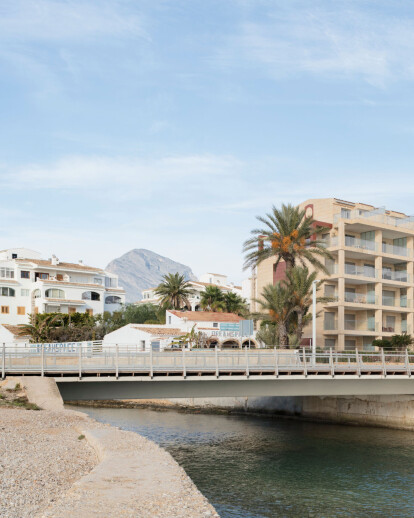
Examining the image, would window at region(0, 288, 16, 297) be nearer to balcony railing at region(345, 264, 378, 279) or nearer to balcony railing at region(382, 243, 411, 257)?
balcony railing at region(345, 264, 378, 279)

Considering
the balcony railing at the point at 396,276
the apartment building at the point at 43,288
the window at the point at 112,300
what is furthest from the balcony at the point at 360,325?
the window at the point at 112,300

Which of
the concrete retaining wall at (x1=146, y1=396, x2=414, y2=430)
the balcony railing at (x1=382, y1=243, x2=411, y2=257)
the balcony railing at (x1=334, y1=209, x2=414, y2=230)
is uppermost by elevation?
the balcony railing at (x1=334, y1=209, x2=414, y2=230)

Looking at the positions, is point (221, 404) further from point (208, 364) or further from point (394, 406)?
point (208, 364)

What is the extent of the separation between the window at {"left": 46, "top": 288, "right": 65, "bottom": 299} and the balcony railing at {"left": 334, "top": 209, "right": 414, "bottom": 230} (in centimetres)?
4716

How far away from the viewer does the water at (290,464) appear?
22.2 m

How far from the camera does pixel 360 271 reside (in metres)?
63.8

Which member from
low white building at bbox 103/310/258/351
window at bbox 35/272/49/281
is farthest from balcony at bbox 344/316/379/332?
window at bbox 35/272/49/281

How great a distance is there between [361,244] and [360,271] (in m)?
3.18

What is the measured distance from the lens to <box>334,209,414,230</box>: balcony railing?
6575 cm

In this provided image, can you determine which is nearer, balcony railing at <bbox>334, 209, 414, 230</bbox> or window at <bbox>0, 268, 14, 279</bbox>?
balcony railing at <bbox>334, 209, 414, 230</bbox>

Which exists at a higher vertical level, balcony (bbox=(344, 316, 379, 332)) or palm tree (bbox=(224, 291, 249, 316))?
palm tree (bbox=(224, 291, 249, 316))

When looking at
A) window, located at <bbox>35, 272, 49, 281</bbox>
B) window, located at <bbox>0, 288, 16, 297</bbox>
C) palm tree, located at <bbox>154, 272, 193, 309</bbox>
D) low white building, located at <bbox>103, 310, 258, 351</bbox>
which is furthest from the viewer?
palm tree, located at <bbox>154, 272, 193, 309</bbox>

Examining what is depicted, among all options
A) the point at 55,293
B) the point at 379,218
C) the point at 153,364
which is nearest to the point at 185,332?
the point at 379,218

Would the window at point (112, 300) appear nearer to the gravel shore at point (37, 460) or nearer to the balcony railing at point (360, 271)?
the balcony railing at point (360, 271)
